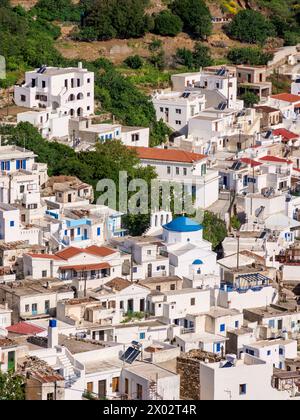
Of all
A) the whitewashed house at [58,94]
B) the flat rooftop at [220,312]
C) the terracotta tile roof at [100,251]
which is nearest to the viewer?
the flat rooftop at [220,312]

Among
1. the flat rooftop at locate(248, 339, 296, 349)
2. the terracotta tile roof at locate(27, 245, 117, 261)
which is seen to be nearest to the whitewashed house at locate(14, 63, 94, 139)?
the terracotta tile roof at locate(27, 245, 117, 261)

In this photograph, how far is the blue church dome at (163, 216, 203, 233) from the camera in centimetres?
2870

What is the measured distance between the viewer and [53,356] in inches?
907

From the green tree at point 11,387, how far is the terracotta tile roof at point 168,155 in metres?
12.6

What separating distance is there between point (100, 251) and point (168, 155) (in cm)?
672

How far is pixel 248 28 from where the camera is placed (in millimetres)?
46812

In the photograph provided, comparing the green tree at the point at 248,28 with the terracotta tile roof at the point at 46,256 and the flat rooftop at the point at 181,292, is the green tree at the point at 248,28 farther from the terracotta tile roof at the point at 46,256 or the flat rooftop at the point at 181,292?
the flat rooftop at the point at 181,292

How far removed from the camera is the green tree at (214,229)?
100ft

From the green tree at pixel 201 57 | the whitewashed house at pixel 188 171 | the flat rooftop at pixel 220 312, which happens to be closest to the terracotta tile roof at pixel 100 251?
the flat rooftop at pixel 220 312

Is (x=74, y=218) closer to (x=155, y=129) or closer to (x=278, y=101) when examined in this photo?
(x=155, y=129)

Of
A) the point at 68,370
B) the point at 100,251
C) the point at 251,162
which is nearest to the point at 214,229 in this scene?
the point at 251,162

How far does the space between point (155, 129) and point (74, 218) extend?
859cm

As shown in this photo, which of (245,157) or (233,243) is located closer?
(233,243)
